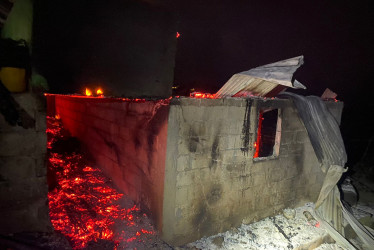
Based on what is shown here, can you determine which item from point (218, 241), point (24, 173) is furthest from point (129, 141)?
point (218, 241)

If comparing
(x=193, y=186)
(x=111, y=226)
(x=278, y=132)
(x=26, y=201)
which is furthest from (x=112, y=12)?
(x=278, y=132)

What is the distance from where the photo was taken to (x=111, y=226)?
545 centimetres

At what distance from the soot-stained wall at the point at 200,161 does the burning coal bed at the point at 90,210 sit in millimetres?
380

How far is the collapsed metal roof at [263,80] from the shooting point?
470 cm

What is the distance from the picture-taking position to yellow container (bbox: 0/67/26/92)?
2988 mm

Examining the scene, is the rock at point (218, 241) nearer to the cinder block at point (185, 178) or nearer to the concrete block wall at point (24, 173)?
the cinder block at point (185, 178)

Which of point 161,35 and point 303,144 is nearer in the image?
point 161,35

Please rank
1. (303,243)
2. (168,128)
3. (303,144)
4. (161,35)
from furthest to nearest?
1. (303,144)
2. (303,243)
3. (168,128)
4. (161,35)

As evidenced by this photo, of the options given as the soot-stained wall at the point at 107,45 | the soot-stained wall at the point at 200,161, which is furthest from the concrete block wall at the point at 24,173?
the soot-stained wall at the point at 200,161

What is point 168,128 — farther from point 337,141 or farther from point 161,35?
point 337,141

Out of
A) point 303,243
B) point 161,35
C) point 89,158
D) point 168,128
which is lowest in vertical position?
point 303,243

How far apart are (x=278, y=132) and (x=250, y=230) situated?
2.92 m

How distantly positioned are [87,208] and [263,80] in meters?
5.41

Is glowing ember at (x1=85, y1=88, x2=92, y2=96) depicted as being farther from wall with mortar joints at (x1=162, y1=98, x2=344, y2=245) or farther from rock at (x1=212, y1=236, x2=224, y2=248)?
rock at (x1=212, y1=236, x2=224, y2=248)
